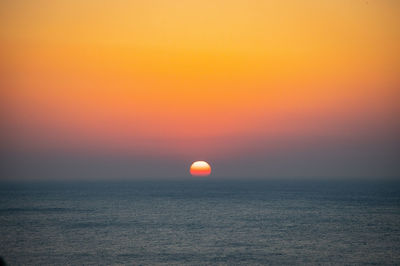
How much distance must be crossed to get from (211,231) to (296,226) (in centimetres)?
1765

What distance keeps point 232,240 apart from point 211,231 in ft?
32.1

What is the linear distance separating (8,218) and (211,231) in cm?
4864

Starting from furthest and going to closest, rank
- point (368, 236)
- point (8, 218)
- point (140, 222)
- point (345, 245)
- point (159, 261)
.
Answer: point (8, 218), point (140, 222), point (368, 236), point (345, 245), point (159, 261)

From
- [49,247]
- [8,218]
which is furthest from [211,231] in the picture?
[8,218]

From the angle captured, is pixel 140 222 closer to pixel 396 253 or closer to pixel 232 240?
pixel 232 240

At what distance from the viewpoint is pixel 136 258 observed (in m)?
62.2

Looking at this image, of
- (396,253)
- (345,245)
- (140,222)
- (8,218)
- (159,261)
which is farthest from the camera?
(8,218)

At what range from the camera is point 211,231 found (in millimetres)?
→ 85125

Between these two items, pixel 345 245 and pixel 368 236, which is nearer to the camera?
pixel 345 245

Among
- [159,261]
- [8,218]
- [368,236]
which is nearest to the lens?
[159,261]

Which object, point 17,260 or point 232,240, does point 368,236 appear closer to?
point 232,240

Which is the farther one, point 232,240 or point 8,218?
point 8,218

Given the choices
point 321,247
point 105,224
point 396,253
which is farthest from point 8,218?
point 396,253

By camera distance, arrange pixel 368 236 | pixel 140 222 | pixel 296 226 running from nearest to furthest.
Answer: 1. pixel 368 236
2. pixel 296 226
3. pixel 140 222
